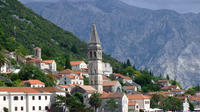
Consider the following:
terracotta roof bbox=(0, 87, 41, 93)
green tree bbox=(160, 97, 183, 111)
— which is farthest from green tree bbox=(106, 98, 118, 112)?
green tree bbox=(160, 97, 183, 111)

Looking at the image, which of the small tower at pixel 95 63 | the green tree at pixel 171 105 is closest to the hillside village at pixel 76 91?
the small tower at pixel 95 63

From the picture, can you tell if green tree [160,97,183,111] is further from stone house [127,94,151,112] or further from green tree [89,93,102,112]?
green tree [89,93,102,112]

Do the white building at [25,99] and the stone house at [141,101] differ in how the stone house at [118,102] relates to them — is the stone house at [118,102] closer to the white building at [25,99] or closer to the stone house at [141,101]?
the stone house at [141,101]

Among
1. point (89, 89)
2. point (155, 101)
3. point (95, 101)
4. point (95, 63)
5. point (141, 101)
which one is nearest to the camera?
point (95, 101)

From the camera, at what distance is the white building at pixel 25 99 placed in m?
79.9

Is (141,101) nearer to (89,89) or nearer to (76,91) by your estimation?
(89,89)

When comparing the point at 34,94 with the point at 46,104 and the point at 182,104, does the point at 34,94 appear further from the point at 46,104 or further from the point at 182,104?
the point at 182,104

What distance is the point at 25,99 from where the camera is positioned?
84562 millimetres

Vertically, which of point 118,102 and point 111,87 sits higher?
point 111,87

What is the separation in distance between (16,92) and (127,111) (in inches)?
1462

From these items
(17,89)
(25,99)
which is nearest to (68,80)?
(17,89)

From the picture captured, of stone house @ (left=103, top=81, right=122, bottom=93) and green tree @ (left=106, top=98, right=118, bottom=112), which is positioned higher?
stone house @ (left=103, top=81, right=122, bottom=93)

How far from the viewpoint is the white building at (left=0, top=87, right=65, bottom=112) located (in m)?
79.9

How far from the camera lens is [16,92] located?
8238cm
